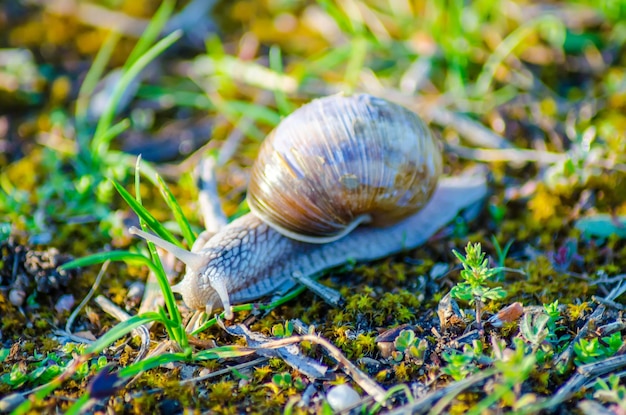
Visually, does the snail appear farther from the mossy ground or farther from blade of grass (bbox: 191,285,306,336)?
the mossy ground

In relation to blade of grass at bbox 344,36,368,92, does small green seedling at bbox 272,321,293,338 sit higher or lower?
lower

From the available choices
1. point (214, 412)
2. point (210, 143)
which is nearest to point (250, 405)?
point (214, 412)

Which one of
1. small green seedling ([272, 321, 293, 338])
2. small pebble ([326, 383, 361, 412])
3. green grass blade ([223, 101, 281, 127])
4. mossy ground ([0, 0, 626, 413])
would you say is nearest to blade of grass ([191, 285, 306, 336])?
mossy ground ([0, 0, 626, 413])

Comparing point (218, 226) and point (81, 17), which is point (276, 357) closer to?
point (218, 226)

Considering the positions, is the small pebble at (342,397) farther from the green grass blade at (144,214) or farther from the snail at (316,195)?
the green grass blade at (144,214)

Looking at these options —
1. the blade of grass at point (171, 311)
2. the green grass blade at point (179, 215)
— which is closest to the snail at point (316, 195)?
the green grass blade at point (179, 215)

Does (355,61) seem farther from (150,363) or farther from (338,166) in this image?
(150,363)
